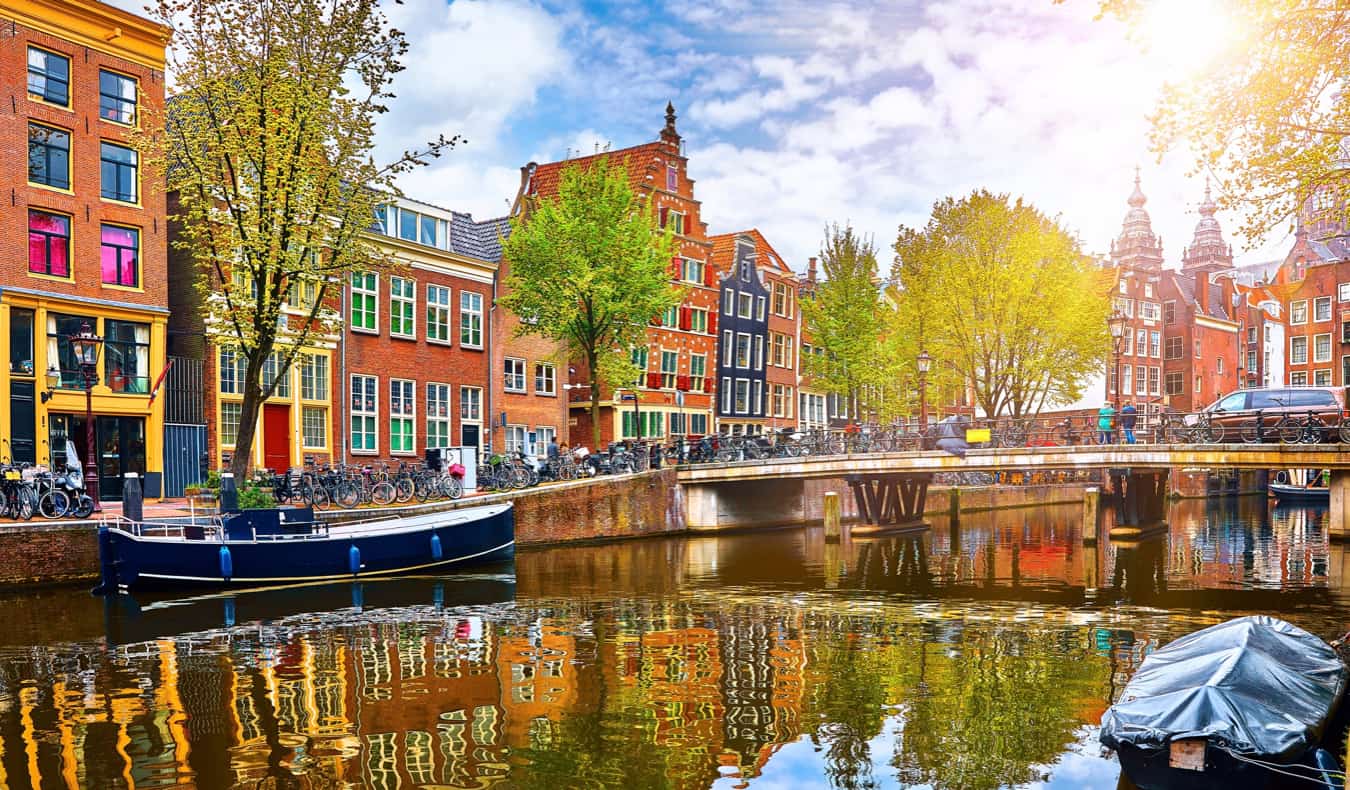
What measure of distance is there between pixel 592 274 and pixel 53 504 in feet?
62.6

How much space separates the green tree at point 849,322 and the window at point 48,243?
32576 mm

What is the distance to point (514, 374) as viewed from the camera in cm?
4494

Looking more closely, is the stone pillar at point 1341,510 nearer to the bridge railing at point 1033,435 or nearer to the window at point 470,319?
the bridge railing at point 1033,435

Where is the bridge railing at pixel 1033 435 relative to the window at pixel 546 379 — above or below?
below

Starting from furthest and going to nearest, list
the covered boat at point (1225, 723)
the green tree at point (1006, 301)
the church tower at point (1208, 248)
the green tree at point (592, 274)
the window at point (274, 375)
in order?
1. the church tower at point (1208, 248)
2. the green tree at point (1006, 301)
3. the green tree at point (592, 274)
4. the window at point (274, 375)
5. the covered boat at point (1225, 723)

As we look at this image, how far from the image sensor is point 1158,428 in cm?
3431

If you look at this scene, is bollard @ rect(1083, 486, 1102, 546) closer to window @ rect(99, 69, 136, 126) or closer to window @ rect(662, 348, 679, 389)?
window @ rect(662, 348, 679, 389)

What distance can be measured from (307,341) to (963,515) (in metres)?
36.6

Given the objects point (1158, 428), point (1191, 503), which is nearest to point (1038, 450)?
point (1158, 428)

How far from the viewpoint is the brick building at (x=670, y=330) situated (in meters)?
50.2

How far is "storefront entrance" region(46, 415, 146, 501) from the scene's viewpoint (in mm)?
29688

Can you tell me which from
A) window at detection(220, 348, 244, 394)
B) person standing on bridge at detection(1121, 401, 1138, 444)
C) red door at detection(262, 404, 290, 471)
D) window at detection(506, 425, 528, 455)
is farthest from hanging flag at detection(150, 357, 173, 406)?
person standing on bridge at detection(1121, 401, 1138, 444)

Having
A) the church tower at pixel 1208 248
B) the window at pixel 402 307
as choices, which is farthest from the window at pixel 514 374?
the church tower at pixel 1208 248

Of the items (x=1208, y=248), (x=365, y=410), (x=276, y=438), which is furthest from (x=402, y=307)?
(x=1208, y=248)
